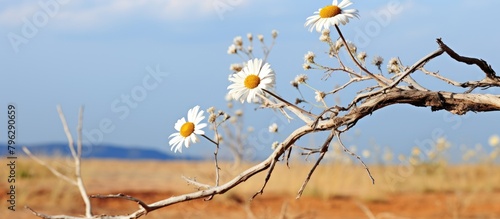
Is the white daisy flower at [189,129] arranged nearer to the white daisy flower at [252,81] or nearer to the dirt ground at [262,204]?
the white daisy flower at [252,81]

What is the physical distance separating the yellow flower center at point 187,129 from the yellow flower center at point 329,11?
57cm

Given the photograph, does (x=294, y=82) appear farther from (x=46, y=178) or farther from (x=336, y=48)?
(x=46, y=178)

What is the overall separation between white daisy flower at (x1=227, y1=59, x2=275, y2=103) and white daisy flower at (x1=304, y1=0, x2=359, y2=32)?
21 centimetres

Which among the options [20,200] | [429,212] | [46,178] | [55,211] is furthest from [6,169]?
[429,212]

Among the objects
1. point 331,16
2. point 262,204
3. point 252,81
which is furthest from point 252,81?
point 262,204

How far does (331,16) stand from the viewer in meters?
2.29

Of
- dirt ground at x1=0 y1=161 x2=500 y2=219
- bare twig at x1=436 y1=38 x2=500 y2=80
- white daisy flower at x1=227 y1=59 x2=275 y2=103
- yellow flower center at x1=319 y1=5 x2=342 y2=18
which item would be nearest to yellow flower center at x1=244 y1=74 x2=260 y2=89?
white daisy flower at x1=227 y1=59 x2=275 y2=103

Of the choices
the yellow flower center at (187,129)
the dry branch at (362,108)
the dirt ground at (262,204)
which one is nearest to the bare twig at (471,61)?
the dry branch at (362,108)

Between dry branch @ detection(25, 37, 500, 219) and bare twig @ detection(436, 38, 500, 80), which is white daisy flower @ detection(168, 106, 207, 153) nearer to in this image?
dry branch @ detection(25, 37, 500, 219)

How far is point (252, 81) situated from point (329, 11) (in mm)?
366

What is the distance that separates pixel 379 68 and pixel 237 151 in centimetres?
441

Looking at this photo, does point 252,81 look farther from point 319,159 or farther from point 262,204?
point 262,204

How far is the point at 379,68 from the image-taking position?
8.38 feet

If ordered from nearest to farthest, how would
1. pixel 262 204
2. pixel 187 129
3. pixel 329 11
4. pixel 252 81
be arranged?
pixel 252 81
pixel 329 11
pixel 187 129
pixel 262 204
